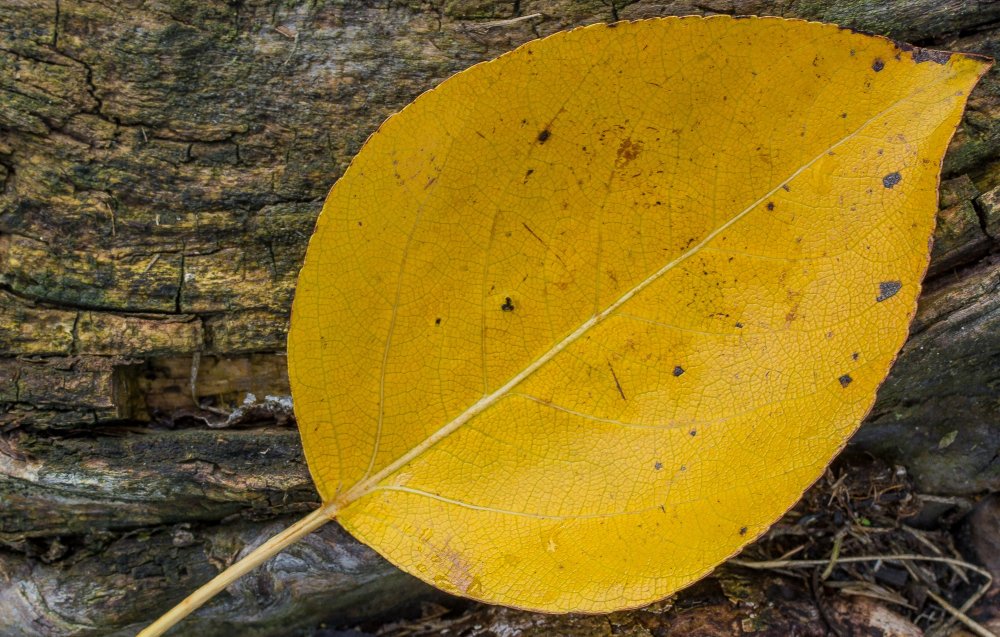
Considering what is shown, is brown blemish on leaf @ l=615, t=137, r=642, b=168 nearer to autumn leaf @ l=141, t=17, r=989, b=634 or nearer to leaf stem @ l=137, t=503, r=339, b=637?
autumn leaf @ l=141, t=17, r=989, b=634

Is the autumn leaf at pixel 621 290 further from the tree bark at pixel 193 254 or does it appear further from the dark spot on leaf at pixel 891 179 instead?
the tree bark at pixel 193 254

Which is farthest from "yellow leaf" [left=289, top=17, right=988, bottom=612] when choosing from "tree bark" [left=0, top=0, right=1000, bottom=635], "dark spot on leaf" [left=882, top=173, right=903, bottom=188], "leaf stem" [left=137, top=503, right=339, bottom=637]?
"tree bark" [left=0, top=0, right=1000, bottom=635]

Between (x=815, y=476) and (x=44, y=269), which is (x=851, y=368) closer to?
(x=815, y=476)

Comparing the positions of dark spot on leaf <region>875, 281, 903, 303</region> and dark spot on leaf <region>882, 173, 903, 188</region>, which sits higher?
dark spot on leaf <region>882, 173, 903, 188</region>

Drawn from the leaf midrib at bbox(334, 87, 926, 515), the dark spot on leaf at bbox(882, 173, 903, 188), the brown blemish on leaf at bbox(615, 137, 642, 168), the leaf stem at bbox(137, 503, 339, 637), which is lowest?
the leaf stem at bbox(137, 503, 339, 637)

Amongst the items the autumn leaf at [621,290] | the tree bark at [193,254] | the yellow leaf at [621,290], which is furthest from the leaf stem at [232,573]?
the tree bark at [193,254]

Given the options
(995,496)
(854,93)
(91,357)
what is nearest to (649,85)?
(854,93)
